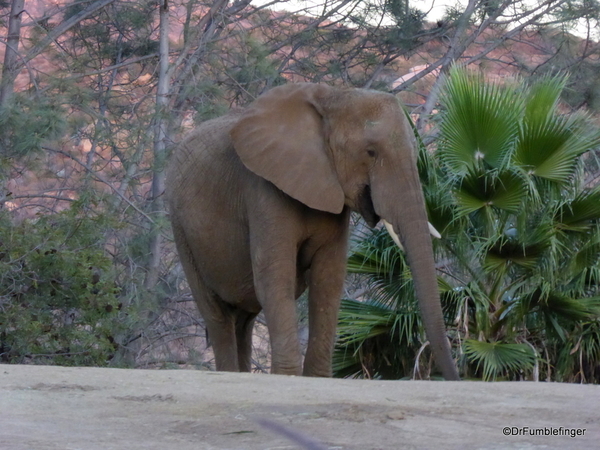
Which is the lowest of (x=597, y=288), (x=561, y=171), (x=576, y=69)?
(x=597, y=288)

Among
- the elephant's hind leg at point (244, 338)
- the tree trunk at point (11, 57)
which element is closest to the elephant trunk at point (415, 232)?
the elephant's hind leg at point (244, 338)

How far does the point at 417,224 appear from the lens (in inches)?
226

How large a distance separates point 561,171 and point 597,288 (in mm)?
1038

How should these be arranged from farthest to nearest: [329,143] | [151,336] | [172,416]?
[151,336] < [329,143] < [172,416]

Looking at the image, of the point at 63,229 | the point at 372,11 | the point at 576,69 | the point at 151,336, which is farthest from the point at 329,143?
the point at 576,69

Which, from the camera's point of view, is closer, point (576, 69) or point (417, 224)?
point (417, 224)

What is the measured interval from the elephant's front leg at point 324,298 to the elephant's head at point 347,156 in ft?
1.44

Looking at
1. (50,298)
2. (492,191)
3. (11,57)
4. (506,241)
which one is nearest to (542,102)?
(492,191)

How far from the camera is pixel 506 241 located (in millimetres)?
7887

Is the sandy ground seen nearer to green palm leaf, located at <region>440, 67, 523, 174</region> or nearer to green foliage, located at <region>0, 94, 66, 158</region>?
green palm leaf, located at <region>440, 67, 523, 174</region>

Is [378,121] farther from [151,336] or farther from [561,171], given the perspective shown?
[151,336]

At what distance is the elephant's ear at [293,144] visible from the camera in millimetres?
6098

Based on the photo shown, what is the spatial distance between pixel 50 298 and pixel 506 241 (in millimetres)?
4708

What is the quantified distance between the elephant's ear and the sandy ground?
66.1 inches
